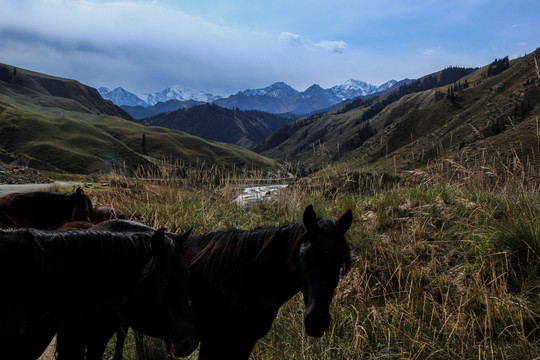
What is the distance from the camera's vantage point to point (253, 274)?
3.03 metres

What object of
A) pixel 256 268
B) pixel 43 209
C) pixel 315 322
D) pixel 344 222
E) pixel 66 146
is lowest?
pixel 66 146

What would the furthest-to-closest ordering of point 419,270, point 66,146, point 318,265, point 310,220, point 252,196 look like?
1. point 66,146
2. point 252,196
3. point 419,270
4. point 310,220
5. point 318,265

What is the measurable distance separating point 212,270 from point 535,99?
78102mm

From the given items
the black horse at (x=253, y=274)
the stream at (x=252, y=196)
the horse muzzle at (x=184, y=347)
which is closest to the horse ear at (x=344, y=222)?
the black horse at (x=253, y=274)

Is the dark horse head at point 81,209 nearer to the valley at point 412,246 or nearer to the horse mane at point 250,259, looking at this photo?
the valley at point 412,246

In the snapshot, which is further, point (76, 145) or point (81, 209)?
point (76, 145)

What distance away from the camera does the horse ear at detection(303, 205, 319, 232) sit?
104 inches

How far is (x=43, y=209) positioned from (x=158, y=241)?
4.48 meters

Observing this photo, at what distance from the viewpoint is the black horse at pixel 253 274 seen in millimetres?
2652

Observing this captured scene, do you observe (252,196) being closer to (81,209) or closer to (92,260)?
(81,209)

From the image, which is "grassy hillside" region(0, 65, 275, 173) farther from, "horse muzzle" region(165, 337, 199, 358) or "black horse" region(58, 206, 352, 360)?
"horse muzzle" region(165, 337, 199, 358)

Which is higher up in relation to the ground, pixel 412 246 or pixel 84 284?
pixel 84 284

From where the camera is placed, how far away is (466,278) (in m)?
4.17

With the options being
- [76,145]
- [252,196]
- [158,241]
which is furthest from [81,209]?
[76,145]
